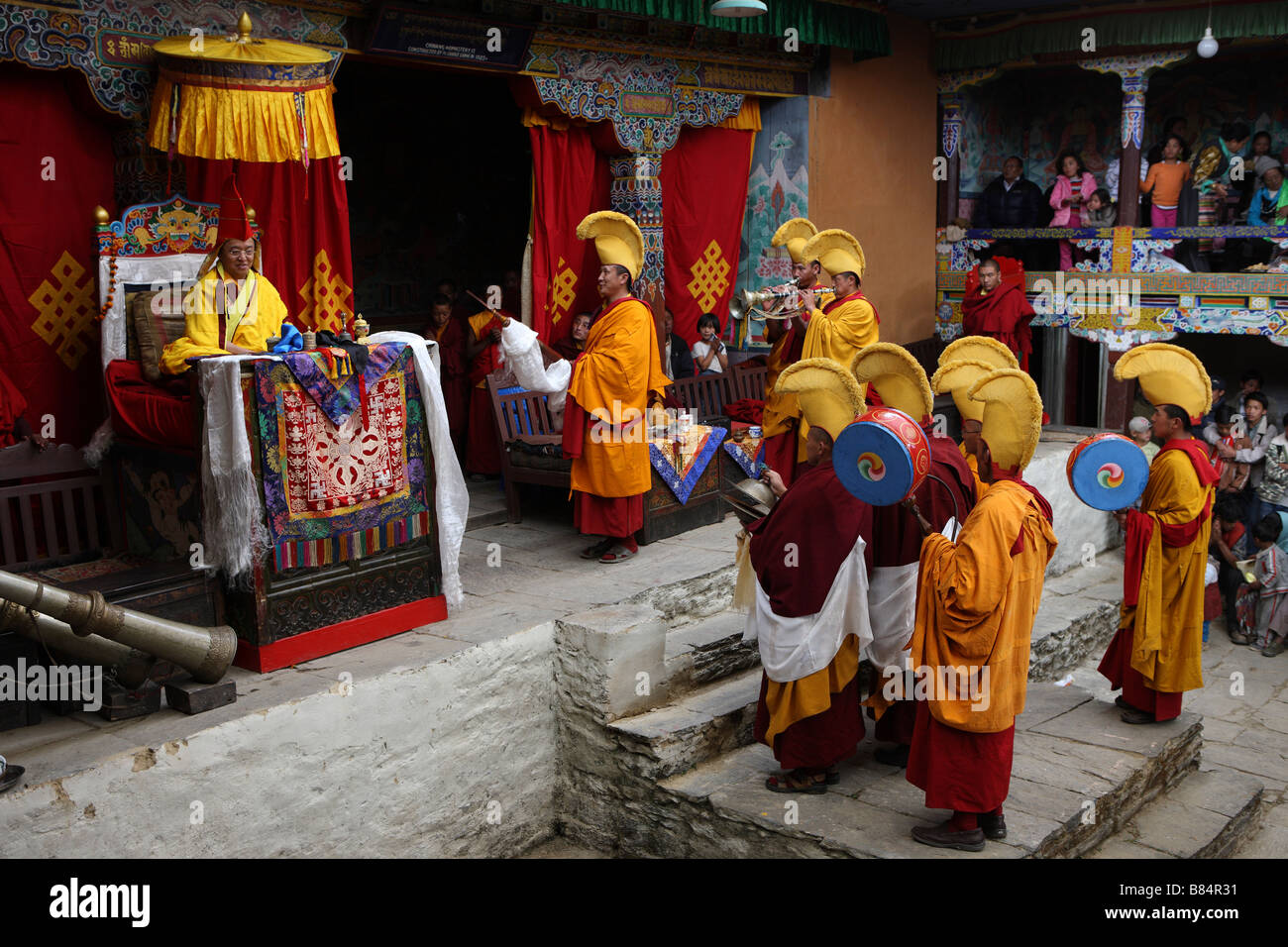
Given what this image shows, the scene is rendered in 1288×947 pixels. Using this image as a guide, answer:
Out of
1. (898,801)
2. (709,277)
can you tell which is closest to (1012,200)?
(709,277)

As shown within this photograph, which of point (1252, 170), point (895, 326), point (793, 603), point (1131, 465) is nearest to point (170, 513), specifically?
point (793, 603)

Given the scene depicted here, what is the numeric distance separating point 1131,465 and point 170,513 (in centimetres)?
419

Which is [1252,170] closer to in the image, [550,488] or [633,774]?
[550,488]

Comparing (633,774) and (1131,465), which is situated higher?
(1131,465)

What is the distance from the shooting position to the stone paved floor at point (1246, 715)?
20.8ft

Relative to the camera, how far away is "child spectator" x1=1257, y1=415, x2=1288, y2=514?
403 inches

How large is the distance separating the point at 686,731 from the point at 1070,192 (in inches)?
355

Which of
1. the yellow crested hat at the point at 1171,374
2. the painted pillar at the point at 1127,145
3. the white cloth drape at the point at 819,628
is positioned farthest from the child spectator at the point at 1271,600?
the white cloth drape at the point at 819,628

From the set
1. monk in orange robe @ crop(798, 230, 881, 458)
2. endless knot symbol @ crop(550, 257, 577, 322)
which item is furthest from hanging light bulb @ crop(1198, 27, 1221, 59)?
endless knot symbol @ crop(550, 257, 577, 322)

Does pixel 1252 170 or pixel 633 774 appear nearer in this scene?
pixel 633 774

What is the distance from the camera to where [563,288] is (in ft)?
29.1

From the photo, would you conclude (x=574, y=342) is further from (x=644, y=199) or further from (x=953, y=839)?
(x=953, y=839)

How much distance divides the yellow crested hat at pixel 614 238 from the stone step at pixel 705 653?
2080 mm

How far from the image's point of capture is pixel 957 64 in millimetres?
11805
